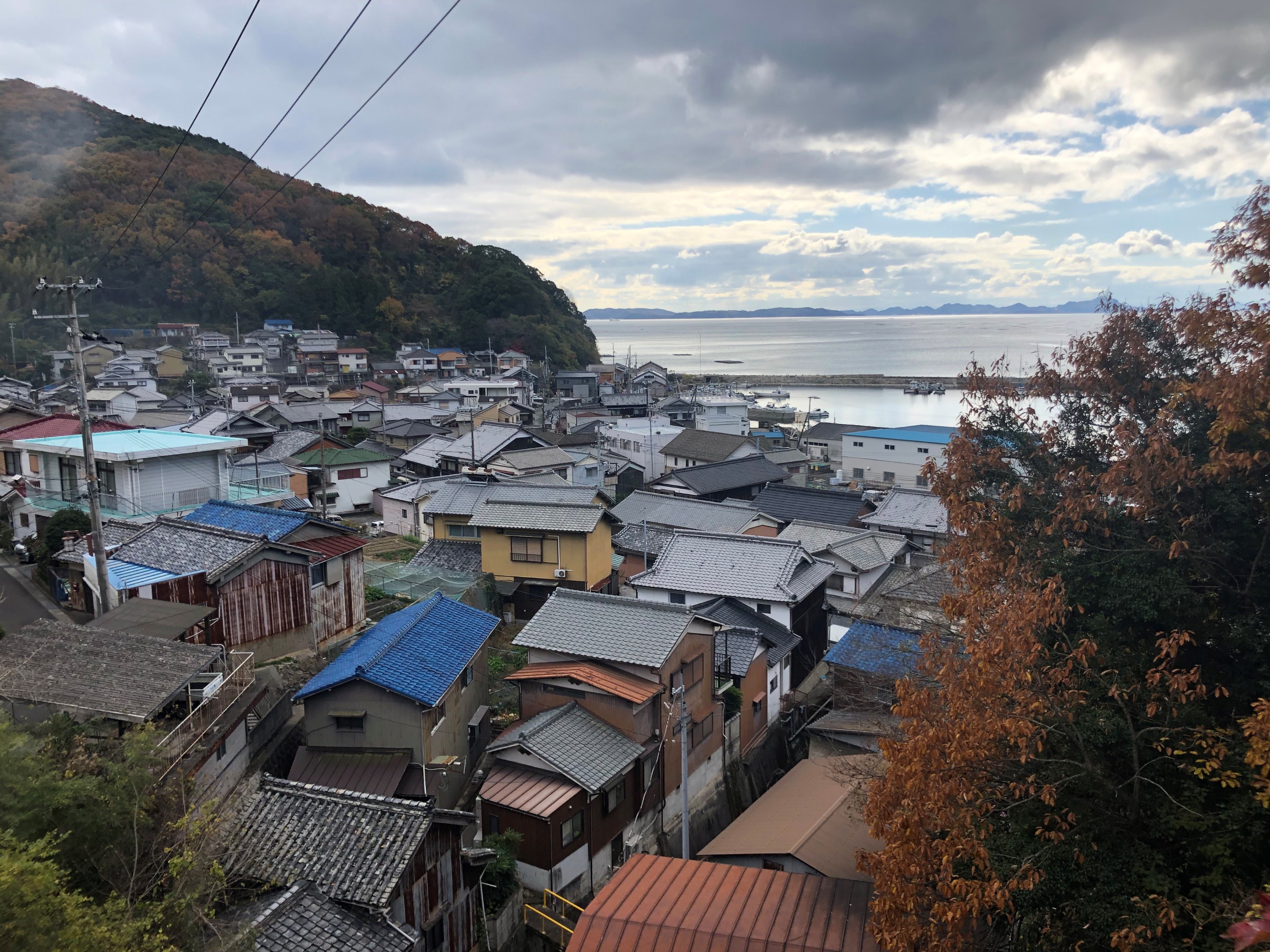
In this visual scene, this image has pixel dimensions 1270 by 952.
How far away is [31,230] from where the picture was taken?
62938mm

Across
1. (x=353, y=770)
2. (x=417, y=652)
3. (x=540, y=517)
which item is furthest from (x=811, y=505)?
(x=353, y=770)

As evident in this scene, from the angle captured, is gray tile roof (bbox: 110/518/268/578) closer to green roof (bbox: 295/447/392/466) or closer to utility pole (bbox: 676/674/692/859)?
utility pole (bbox: 676/674/692/859)

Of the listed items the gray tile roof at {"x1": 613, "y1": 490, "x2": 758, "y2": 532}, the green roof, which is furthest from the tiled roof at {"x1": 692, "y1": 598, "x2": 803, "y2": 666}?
the green roof

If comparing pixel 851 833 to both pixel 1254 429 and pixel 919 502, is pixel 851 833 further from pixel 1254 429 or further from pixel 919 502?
pixel 919 502

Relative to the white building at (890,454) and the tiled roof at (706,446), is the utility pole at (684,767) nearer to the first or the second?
the tiled roof at (706,446)

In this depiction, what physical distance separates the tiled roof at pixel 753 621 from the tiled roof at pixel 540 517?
370 centimetres

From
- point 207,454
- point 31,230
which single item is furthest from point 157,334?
point 207,454

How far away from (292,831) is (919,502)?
22.7m

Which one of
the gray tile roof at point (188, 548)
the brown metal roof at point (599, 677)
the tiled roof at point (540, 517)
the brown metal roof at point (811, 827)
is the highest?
the gray tile roof at point (188, 548)

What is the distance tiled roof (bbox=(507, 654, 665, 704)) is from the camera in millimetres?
12062

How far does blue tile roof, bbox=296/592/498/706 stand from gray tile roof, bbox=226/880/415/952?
3743 millimetres

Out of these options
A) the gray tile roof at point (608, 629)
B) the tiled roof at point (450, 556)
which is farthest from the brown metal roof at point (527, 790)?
the tiled roof at point (450, 556)

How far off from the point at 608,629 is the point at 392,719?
3.80 m

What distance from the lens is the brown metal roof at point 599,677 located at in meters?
12.1
